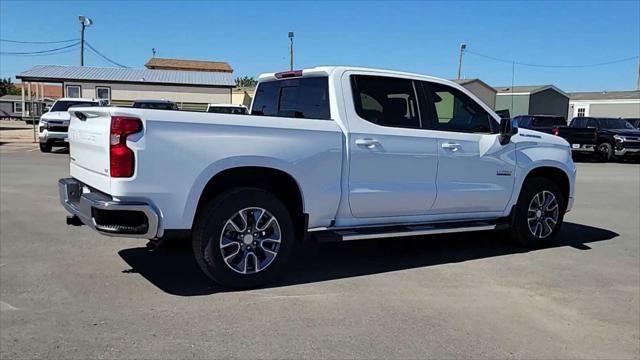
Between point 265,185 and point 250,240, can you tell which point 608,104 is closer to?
point 265,185

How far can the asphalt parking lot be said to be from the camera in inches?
158

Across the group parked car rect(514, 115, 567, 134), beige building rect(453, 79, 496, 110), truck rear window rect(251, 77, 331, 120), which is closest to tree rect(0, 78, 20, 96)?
beige building rect(453, 79, 496, 110)

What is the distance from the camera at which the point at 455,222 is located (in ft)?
21.1

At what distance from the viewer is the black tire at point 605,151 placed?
23281 mm

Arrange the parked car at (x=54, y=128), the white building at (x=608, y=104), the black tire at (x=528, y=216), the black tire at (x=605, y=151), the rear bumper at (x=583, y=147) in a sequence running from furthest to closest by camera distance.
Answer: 1. the white building at (x=608, y=104)
2. the black tire at (x=605, y=151)
3. the rear bumper at (x=583, y=147)
4. the parked car at (x=54, y=128)
5. the black tire at (x=528, y=216)

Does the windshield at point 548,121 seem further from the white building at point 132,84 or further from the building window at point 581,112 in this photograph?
the building window at point 581,112

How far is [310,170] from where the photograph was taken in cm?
528

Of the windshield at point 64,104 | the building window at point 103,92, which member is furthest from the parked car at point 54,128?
the building window at point 103,92

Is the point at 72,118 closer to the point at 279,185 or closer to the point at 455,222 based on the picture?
the point at 279,185

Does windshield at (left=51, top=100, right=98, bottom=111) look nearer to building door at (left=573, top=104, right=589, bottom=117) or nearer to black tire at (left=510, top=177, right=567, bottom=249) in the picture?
black tire at (left=510, top=177, right=567, bottom=249)

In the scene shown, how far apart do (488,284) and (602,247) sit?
265 centimetres

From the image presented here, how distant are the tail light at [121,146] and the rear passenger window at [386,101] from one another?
2.19 meters

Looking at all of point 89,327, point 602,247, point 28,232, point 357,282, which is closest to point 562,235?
point 602,247

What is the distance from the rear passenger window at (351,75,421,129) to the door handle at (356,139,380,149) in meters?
0.23
